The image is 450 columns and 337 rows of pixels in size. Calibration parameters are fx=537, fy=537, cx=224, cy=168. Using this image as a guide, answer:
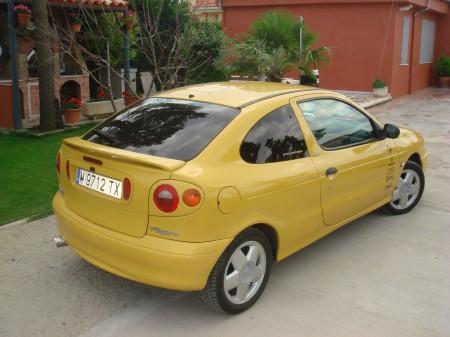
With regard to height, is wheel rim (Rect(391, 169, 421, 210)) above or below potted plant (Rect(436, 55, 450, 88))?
below

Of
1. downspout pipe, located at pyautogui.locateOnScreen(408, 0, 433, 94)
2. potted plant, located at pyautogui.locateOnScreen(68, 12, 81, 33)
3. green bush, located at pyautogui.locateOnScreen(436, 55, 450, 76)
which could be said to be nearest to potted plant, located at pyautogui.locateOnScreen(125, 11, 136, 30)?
potted plant, located at pyautogui.locateOnScreen(68, 12, 81, 33)

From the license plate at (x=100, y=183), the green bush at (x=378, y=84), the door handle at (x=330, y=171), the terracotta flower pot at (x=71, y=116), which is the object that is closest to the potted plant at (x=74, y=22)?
the terracotta flower pot at (x=71, y=116)

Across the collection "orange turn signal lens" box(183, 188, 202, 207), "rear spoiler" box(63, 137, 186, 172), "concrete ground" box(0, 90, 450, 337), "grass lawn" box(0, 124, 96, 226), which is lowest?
"concrete ground" box(0, 90, 450, 337)

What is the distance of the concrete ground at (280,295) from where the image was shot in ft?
11.5

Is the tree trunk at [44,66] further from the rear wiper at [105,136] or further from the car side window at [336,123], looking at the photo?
the car side window at [336,123]

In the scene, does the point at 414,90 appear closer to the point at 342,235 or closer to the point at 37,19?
the point at 37,19

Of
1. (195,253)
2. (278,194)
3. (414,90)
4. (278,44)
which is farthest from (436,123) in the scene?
(195,253)

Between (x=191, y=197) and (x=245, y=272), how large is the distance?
29.8 inches

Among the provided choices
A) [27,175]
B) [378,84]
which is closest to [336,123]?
[27,175]

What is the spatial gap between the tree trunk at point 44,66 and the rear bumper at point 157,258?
610cm

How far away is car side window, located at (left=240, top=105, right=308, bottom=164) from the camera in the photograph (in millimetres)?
3738

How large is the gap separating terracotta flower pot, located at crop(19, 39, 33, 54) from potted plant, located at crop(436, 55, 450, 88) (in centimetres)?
1515

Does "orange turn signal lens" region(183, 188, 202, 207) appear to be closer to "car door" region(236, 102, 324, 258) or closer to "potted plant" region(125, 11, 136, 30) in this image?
"car door" region(236, 102, 324, 258)

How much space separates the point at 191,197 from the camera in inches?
129
